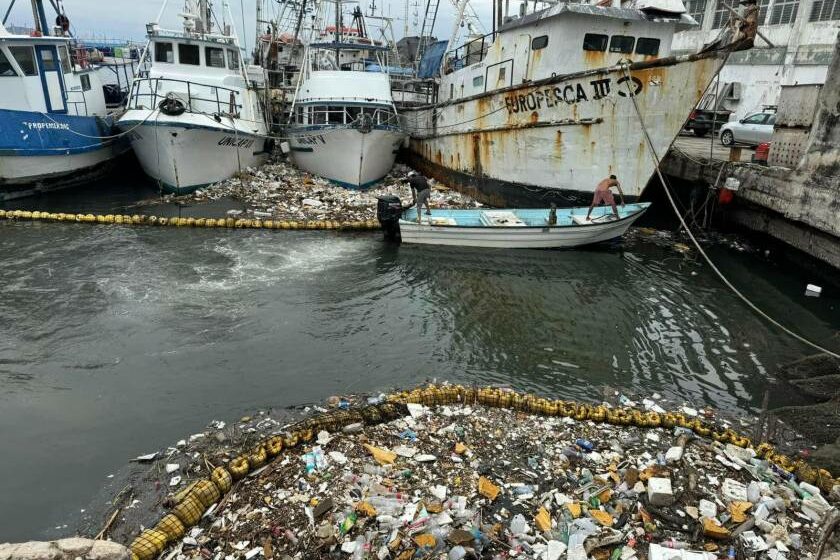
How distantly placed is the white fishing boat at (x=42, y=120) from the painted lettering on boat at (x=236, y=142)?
309 cm

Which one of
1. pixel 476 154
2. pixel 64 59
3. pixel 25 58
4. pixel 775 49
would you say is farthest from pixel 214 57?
pixel 775 49

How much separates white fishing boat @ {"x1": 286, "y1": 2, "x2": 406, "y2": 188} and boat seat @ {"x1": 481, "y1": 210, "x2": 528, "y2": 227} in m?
5.59

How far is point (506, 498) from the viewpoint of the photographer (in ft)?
15.9

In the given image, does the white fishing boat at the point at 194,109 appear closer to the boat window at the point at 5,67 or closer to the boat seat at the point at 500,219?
the boat window at the point at 5,67

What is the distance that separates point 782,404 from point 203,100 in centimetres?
1675

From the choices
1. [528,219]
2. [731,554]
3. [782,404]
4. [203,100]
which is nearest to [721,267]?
[528,219]

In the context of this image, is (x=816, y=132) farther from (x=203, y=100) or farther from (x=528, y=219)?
(x=203, y=100)

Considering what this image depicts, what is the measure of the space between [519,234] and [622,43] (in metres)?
5.91

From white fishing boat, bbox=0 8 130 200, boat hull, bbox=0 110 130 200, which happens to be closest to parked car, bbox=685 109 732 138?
white fishing boat, bbox=0 8 130 200

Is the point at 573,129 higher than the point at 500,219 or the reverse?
higher

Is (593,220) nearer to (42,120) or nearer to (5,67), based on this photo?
(42,120)

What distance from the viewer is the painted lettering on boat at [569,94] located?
12250 millimetres

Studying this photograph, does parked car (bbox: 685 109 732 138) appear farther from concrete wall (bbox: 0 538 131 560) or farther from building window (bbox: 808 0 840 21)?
concrete wall (bbox: 0 538 131 560)

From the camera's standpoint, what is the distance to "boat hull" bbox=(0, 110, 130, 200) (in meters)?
14.1
